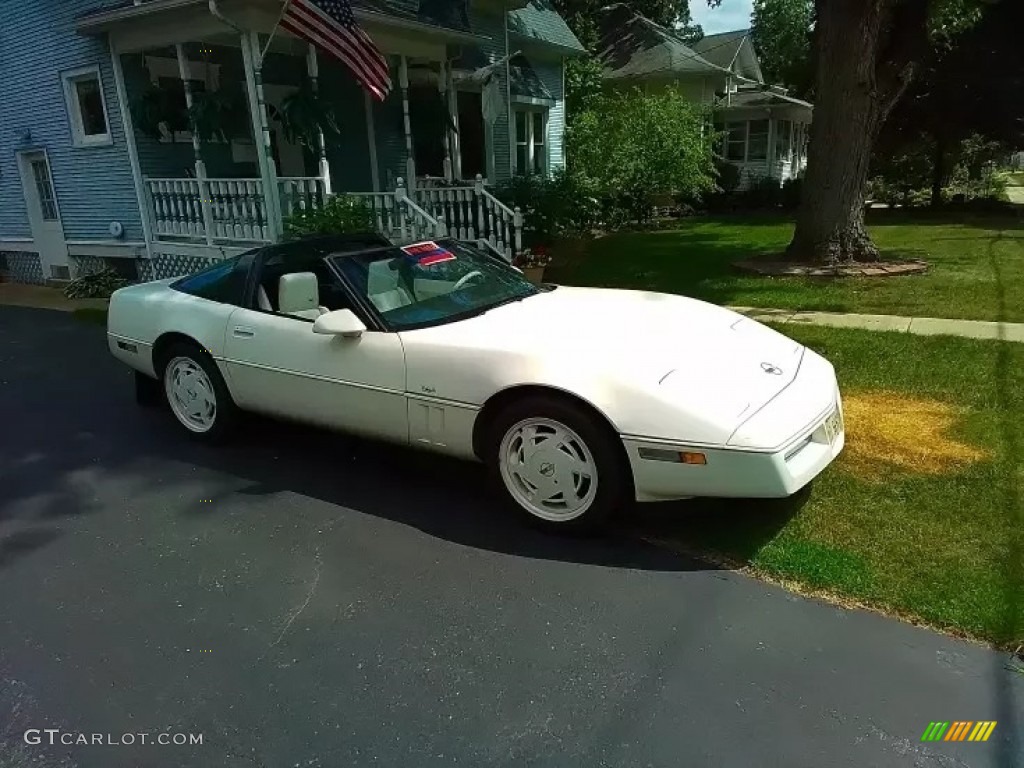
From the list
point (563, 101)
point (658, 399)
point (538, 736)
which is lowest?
point (538, 736)

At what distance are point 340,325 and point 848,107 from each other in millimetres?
8488

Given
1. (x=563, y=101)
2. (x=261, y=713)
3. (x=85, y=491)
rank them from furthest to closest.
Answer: (x=563, y=101)
(x=85, y=491)
(x=261, y=713)

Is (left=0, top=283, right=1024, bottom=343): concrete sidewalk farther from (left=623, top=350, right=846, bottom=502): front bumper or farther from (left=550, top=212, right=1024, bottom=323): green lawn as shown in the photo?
(left=623, top=350, right=846, bottom=502): front bumper

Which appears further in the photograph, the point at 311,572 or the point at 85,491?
the point at 85,491

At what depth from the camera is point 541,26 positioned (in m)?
17.2

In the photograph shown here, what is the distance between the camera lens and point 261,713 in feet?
8.18

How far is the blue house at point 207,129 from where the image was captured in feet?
33.4

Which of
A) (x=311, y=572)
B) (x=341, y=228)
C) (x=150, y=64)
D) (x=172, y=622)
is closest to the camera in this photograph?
(x=172, y=622)

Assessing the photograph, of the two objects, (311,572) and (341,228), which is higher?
(341,228)

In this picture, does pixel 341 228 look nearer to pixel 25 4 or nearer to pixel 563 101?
pixel 25 4

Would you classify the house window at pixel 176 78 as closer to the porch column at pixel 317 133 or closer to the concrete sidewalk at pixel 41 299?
the porch column at pixel 317 133

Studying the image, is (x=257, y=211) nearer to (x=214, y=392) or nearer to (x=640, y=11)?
(x=214, y=392)

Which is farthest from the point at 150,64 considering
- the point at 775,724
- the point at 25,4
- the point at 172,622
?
the point at 775,724

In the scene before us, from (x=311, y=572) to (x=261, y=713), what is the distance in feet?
2.99
